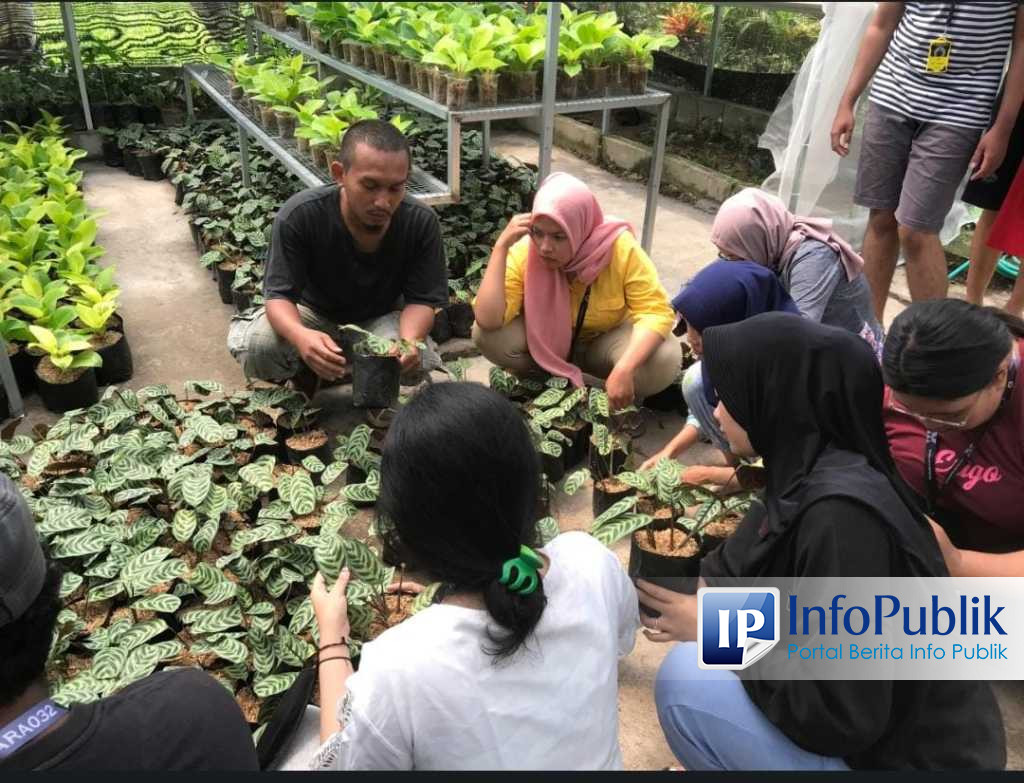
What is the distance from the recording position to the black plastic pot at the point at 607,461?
273 cm

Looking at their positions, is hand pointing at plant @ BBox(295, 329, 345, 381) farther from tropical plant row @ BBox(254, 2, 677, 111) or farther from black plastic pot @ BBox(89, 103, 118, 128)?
black plastic pot @ BBox(89, 103, 118, 128)

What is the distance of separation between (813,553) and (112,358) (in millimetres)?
2973

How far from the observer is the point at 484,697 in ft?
3.84

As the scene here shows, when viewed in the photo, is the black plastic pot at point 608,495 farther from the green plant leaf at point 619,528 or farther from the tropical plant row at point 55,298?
the tropical plant row at point 55,298

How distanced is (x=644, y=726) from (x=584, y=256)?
159 centimetres

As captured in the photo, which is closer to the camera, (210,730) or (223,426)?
(210,730)

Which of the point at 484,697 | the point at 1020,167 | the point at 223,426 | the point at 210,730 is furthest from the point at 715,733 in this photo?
the point at 1020,167

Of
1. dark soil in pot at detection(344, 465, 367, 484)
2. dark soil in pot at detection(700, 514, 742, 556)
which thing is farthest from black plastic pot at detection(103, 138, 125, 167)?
dark soil in pot at detection(700, 514, 742, 556)

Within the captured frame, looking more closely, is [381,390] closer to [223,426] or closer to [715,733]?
[223,426]

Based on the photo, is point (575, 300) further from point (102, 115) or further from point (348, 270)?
point (102, 115)

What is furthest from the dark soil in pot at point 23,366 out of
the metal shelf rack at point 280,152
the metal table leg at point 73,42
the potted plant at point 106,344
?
the metal table leg at point 73,42

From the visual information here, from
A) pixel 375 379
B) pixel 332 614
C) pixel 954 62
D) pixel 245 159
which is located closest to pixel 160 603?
pixel 332 614

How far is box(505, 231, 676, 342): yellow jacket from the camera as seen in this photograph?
3.03 meters

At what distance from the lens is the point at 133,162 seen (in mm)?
6145
